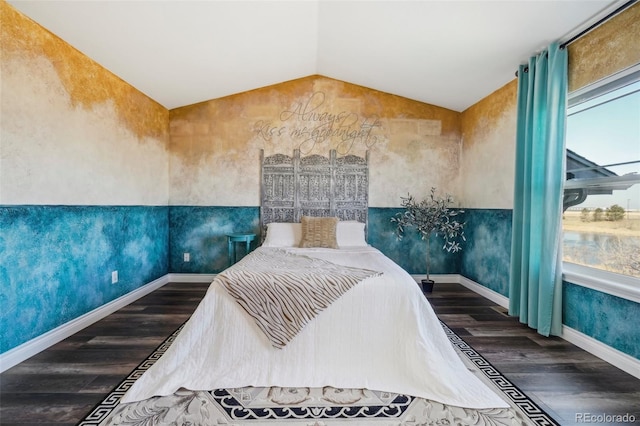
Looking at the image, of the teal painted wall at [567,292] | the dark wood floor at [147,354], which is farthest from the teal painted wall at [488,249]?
the dark wood floor at [147,354]

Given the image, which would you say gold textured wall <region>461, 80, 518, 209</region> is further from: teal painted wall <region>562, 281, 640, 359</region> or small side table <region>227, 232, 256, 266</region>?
small side table <region>227, 232, 256, 266</region>

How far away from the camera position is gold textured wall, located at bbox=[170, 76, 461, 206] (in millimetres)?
4098

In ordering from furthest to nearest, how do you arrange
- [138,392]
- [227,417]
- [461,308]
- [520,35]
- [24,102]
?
[461,308], [520,35], [24,102], [138,392], [227,417]

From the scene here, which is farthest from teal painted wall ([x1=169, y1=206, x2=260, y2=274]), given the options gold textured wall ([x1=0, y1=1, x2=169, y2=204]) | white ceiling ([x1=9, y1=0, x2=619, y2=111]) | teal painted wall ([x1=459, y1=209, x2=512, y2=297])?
teal painted wall ([x1=459, y1=209, x2=512, y2=297])

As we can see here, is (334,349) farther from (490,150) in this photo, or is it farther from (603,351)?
(490,150)

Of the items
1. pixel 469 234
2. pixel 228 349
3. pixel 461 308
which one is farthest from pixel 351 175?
pixel 228 349

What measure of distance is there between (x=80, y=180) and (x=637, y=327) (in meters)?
4.32

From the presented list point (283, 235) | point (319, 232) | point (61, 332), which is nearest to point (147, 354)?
point (61, 332)

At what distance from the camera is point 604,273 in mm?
2256

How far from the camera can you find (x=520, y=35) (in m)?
2.44

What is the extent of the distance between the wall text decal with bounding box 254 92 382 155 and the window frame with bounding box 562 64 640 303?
230cm

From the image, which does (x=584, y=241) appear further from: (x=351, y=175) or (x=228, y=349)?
(x=228, y=349)

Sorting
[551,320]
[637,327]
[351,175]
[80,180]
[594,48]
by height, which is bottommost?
[551,320]

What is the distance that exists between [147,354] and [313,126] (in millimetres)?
3170
